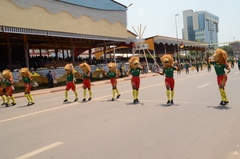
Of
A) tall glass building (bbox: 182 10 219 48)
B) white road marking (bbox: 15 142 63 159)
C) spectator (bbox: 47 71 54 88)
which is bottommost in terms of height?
white road marking (bbox: 15 142 63 159)

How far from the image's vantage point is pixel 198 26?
6580 inches

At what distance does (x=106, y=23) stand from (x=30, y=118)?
24699 mm

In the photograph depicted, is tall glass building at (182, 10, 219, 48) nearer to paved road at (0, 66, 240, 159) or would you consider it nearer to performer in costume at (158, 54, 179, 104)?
performer in costume at (158, 54, 179, 104)

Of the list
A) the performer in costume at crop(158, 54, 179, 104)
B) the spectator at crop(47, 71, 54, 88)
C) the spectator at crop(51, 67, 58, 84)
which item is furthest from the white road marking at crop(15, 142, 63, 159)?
the spectator at crop(51, 67, 58, 84)

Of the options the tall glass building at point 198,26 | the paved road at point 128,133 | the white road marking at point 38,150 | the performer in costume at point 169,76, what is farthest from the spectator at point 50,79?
the tall glass building at point 198,26

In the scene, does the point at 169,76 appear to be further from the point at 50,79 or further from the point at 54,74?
the point at 54,74

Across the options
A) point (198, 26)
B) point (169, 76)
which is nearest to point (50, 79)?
point (169, 76)

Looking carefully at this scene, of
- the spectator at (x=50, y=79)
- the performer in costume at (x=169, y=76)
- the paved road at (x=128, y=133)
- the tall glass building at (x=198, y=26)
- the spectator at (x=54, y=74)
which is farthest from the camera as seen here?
the tall glass building at (x=198, y=26)

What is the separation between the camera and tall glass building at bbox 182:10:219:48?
166500mm

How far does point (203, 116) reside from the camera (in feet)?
24.2

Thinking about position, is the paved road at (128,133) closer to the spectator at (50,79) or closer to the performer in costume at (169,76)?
the performer in costume at (169,76)

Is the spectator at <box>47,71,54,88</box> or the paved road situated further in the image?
the spectator at <box>47,71,54,88</box>

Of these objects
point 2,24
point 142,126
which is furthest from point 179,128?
point 2,24

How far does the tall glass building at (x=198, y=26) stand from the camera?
546ft
